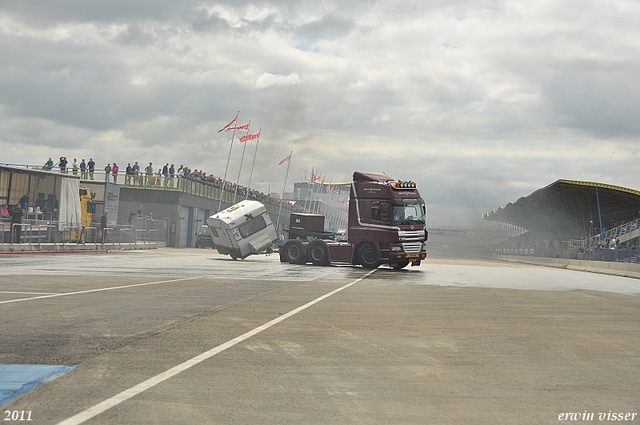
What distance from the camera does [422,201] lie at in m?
27.3

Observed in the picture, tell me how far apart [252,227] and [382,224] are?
858 cm

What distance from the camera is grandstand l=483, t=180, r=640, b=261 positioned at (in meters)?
48.1

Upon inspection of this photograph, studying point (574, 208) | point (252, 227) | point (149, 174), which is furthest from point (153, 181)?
point (574, 208)

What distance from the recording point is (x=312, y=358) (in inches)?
259

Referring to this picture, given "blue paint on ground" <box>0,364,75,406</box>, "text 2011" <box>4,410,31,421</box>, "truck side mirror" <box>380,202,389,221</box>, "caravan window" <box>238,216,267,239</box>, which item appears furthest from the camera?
"caravan window" <box>238,216,267,239</box>

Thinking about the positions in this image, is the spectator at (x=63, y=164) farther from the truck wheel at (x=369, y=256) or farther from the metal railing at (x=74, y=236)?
the truck wheel at (x=369, y=256)

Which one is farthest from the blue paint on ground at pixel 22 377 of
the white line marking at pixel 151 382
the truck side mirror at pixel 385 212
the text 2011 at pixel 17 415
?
the truck side mirror at pixel 385 212

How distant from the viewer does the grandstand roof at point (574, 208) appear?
186 feet

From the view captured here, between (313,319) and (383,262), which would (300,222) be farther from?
(313,319)

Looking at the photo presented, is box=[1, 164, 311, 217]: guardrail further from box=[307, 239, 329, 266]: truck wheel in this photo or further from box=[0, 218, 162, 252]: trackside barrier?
box=[307, 239, 329, 266]: truck wheel

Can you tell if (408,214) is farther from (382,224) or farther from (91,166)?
(91,166)

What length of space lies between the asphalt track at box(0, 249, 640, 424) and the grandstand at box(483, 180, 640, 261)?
25.3 metres

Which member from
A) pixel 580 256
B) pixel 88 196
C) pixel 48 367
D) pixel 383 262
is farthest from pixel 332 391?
pixel 580 256

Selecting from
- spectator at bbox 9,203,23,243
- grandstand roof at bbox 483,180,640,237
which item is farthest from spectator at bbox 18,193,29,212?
grandstand roof at bbox 483,180,640,237
